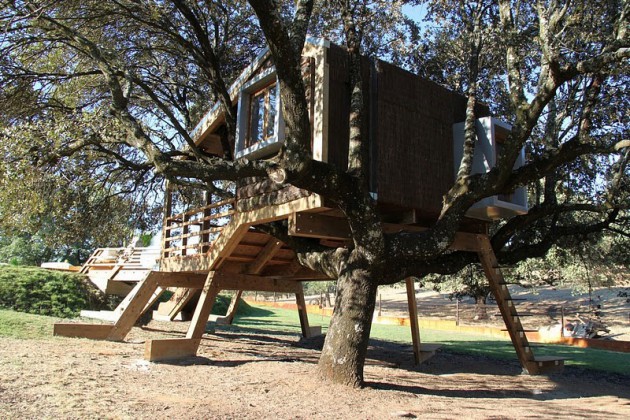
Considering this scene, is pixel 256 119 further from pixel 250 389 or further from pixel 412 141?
pixel 250 389

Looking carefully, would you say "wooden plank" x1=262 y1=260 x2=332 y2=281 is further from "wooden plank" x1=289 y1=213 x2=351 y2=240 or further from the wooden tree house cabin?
"wooden plank" x1=289 y1=213 x2=351 y2=240

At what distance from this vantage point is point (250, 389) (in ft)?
23.6

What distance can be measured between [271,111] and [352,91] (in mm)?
2194

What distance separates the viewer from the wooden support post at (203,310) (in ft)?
34.0

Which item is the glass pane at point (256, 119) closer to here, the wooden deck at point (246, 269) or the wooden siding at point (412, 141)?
the wooden deck at point (246, 269)

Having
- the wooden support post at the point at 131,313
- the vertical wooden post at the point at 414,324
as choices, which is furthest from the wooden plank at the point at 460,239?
the wooden support post at the point at 131,313

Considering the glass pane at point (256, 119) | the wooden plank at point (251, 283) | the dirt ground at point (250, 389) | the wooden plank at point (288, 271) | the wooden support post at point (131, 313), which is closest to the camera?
the dirt ground at point (250, 389)

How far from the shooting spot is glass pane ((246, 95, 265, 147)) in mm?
10982

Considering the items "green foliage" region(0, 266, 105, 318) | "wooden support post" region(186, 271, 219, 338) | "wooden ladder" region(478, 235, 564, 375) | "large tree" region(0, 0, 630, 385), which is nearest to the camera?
"large tree" region(0, 0, 630, 385)

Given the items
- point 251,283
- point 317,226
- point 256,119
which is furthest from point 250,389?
point 256,119

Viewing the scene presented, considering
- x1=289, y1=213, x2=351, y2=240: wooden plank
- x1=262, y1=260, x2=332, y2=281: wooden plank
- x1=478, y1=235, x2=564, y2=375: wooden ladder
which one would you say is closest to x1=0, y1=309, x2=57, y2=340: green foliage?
x1=262, y1=260, x2=332, y2=281: wooden plank

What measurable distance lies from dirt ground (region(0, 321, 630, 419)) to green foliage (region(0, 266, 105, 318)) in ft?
20.1

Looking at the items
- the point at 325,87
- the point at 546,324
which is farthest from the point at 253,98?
the point at 546,324

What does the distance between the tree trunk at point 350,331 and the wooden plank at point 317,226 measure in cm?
151
